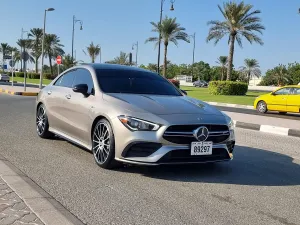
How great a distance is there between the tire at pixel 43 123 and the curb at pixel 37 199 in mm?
2399

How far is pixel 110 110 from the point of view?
5.39 m

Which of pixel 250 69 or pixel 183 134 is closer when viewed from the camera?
pixel 183 134

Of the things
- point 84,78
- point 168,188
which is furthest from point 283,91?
point 168,188

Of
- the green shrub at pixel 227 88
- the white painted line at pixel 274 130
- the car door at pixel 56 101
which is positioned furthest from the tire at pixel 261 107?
the car door at pixel 56 101

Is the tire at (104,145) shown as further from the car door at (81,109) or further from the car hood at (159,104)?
the car hood at (159,104)

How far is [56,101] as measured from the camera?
23.5 ft

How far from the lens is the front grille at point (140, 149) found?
498 centimetres

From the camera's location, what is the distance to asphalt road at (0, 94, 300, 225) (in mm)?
3850

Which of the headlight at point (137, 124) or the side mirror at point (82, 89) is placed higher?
the side mirror at point (82, 89)

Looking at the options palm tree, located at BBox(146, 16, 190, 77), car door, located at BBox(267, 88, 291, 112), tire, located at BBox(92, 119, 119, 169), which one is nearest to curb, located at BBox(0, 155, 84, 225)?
tire, located at BBox(92, 119, 119, 169)

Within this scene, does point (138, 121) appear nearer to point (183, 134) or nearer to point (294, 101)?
point (183, 134)

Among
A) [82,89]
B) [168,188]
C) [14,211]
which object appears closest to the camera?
[14,211]

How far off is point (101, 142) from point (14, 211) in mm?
2013

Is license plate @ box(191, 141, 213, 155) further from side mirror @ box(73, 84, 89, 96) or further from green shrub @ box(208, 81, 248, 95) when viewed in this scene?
green shrub @ box(208, 81, 248, 95)
